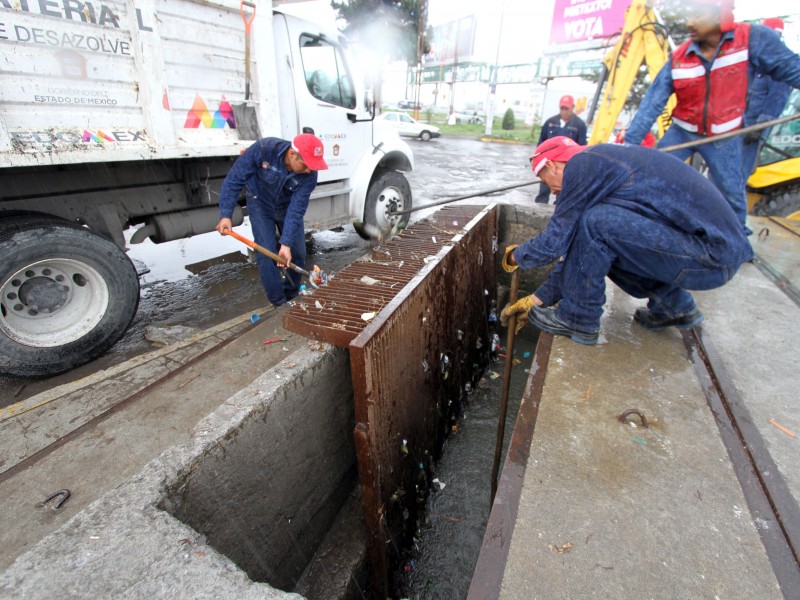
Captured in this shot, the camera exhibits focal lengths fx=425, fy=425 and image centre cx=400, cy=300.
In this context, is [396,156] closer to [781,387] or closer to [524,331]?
[524,331]

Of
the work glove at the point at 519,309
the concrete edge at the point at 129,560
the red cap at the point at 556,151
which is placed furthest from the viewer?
the work glove at the point at 519,309

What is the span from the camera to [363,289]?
258cm

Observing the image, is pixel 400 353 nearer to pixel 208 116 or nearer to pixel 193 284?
pixel 208 116

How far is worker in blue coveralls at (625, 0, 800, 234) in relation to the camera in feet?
9.95

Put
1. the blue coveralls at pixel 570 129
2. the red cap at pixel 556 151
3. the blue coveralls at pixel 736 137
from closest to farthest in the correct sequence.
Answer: the red cap at pixel 556 151
the blue coveralls at pixel 736 137
the blue coveralls at pixel 570 129

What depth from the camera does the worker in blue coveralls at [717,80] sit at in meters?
3.03

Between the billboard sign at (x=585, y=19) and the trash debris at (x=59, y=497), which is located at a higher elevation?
the billboard sign at (x=585, y=19)

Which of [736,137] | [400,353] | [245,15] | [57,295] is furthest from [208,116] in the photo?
[736,137]

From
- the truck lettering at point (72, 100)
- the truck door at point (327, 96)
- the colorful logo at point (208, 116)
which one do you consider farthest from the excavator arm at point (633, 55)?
the truck lettering at point (72, 100)

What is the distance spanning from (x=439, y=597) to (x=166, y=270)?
4.53 metres

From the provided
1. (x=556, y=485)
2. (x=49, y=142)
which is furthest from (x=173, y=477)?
(x=49, y=142)

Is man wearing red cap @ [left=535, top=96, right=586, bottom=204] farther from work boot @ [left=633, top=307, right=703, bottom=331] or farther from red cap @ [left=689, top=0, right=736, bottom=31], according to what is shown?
work boot @ [left=633, top=307, right=703, bottom=331]

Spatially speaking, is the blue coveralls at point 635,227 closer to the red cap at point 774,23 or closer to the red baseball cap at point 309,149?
the red baseball cap at point 309,149

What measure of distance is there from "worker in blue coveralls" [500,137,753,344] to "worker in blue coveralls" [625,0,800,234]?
971mm
